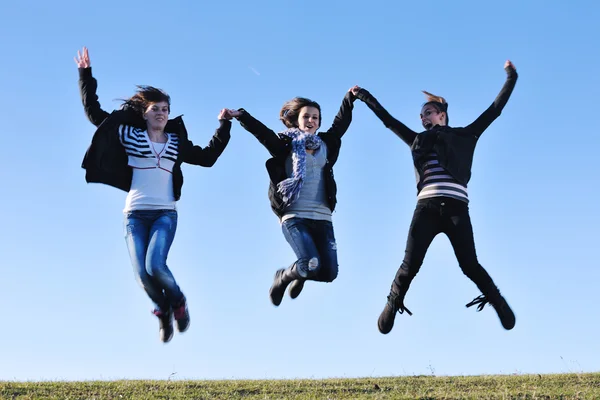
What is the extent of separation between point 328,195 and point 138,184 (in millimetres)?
2698

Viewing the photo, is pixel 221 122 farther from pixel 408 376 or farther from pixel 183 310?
pixel 408 376

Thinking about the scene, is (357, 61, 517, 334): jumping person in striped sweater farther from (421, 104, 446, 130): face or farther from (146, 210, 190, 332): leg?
(146, 210, 190, 332): leg

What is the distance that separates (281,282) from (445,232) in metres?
2.52

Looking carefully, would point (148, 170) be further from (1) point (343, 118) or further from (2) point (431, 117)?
(2) point (431, 117)

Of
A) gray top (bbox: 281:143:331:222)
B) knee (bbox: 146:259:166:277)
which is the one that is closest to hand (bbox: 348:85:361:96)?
gray top (bbox: 281:143:331:222)

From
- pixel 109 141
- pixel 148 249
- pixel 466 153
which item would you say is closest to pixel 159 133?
pixel 109 141

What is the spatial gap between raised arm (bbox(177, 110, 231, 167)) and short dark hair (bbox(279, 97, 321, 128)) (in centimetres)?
107

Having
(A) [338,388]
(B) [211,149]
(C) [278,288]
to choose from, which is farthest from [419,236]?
(A) [338,388]

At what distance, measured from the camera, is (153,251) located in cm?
1002

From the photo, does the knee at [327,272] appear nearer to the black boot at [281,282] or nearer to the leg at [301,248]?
the leg at [301,248]

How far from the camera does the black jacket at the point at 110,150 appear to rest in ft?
35.6

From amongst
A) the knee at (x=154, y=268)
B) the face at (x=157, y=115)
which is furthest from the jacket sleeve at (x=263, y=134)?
the knee at (x=154, y=268)

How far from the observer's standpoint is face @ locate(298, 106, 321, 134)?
1157 centimetres

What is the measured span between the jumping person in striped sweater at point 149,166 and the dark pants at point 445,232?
3107mm
